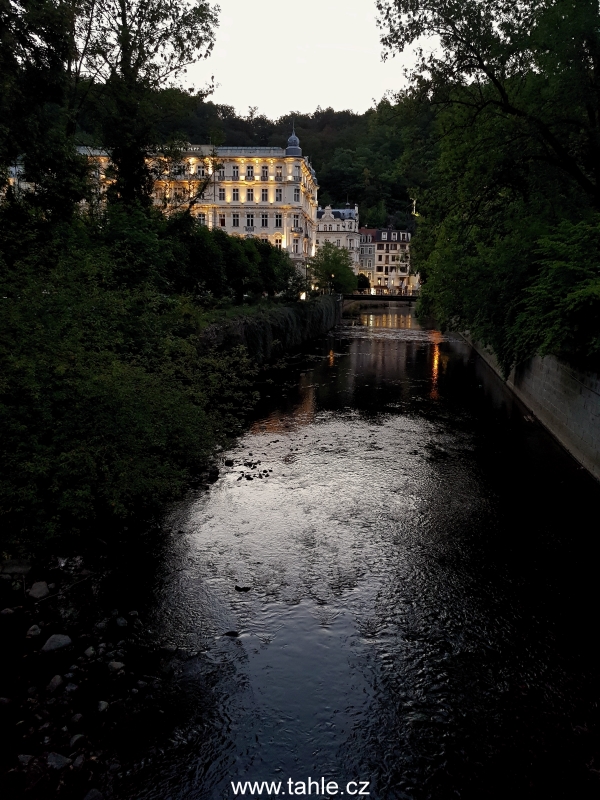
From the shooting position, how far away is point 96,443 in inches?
418

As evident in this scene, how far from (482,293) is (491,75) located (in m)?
7.48

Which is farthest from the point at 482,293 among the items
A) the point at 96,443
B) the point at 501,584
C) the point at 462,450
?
the point at 96,443

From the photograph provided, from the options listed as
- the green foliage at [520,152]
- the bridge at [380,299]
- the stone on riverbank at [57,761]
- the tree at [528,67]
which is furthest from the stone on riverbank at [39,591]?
the bridge at [380,299]

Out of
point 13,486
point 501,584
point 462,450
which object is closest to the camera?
point 13,486

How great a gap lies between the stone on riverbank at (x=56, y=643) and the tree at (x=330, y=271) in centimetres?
7117

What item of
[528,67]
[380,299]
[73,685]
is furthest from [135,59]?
[380,299]

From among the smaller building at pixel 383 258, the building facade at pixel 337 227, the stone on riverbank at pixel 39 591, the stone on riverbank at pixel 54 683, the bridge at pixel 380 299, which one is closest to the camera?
the stone on riverbank at pixel 54 683

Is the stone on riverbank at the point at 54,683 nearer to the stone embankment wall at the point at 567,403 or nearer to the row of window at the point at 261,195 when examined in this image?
the stone embankment wall at the point at 567,403

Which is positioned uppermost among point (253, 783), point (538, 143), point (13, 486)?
point (538, 143)

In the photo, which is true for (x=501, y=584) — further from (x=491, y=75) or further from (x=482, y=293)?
(x=491, y=75)

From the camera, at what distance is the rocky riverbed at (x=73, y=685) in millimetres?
6203

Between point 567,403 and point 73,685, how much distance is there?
52.8 ft

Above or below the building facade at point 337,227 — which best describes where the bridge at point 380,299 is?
below

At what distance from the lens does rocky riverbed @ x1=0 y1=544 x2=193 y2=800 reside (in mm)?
6203
